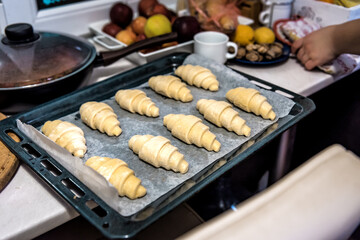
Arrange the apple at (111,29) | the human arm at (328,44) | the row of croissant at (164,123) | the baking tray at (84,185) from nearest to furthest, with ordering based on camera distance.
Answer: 1. the baking tray at (84,185)
2. the row of croissant at (164,123)
3. the human arm at (328,44)
4. the apple at (111,29)

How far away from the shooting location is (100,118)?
0.95 m

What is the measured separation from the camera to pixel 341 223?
1.60 feet

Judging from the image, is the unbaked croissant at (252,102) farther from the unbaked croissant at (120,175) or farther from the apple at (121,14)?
the apple at (121,14)

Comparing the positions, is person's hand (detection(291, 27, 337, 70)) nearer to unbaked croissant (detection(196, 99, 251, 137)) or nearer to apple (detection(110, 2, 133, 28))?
unbaked croissant (detection(196, 99, 251, 137))

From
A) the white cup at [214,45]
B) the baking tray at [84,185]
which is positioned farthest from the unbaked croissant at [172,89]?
the white cup at [214,45]

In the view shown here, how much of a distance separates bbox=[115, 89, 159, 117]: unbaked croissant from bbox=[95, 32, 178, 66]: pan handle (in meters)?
0.16

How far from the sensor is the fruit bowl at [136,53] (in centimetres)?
130

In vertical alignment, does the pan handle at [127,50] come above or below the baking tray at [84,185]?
above

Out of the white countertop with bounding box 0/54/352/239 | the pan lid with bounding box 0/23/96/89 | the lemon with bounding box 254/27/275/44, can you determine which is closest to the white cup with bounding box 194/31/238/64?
the lemon with bounding box 254/27/275/44

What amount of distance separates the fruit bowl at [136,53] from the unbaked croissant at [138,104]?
27cm

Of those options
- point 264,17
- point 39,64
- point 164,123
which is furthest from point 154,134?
point 264,17

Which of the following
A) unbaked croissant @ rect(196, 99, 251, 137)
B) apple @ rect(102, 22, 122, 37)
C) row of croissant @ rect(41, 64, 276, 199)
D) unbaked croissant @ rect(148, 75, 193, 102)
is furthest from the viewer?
apple @ rect(102, 22, 122, 37)

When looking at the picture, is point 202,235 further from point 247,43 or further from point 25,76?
point 247,43

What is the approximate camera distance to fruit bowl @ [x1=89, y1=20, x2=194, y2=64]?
1297 mm
